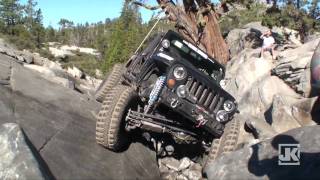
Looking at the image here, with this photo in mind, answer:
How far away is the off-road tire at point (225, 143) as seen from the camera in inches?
408

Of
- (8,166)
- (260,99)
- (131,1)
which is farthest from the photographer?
(131,1)

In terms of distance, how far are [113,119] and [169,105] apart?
1.18 m

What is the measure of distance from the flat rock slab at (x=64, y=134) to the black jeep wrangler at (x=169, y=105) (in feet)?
1.37

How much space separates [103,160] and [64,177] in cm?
143

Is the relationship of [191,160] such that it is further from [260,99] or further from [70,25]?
[70,25]

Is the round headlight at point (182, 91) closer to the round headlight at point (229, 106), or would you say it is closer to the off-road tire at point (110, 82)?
the round headlight at point (229, 106)

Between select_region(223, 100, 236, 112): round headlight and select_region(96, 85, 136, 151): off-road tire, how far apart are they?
1.97 meters

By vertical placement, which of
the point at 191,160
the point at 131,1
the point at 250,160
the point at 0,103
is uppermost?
the point at 131,1

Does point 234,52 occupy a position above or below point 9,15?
below

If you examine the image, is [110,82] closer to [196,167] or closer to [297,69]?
[196,167]

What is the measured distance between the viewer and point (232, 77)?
1931 cm

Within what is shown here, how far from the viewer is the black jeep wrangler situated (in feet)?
31.6

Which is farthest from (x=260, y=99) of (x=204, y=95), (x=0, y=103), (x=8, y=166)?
(x=8, y=166)

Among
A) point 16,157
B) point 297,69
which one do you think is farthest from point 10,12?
point 16,157
